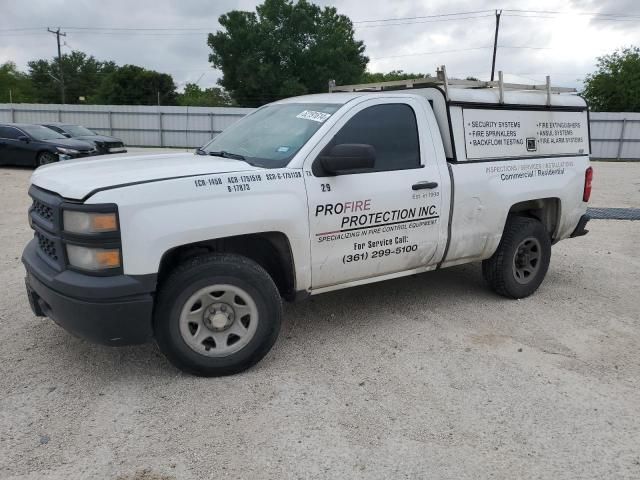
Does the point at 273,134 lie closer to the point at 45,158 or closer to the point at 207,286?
the point at 207,286

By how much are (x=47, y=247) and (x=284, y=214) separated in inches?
60.7

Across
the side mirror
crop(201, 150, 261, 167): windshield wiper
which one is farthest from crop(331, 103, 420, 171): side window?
crop(201, 150, 261, 167): windshield wiper

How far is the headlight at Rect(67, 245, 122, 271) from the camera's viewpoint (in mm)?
3076

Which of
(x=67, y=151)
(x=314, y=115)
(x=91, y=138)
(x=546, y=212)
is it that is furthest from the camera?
(x=91, y=138)

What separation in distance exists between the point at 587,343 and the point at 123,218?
3.55 meters

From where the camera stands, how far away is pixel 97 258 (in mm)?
3090

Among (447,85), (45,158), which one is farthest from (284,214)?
(45,158)

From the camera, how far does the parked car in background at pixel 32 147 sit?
15539 mm

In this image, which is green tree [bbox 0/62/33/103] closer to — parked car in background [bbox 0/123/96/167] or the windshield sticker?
parked car in background [bbox 0/123/96/167]

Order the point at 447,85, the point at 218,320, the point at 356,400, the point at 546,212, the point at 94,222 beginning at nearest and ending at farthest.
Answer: the point at 94,222, the point at 356,400, the point at 218,320, the point at 447,85, the point at 546,212

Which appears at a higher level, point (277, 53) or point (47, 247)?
point (277, 53)

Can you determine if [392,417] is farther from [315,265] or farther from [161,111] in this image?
[161,111]

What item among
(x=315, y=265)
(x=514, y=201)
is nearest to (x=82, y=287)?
(x=315, y=265)

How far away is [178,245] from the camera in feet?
10.6
